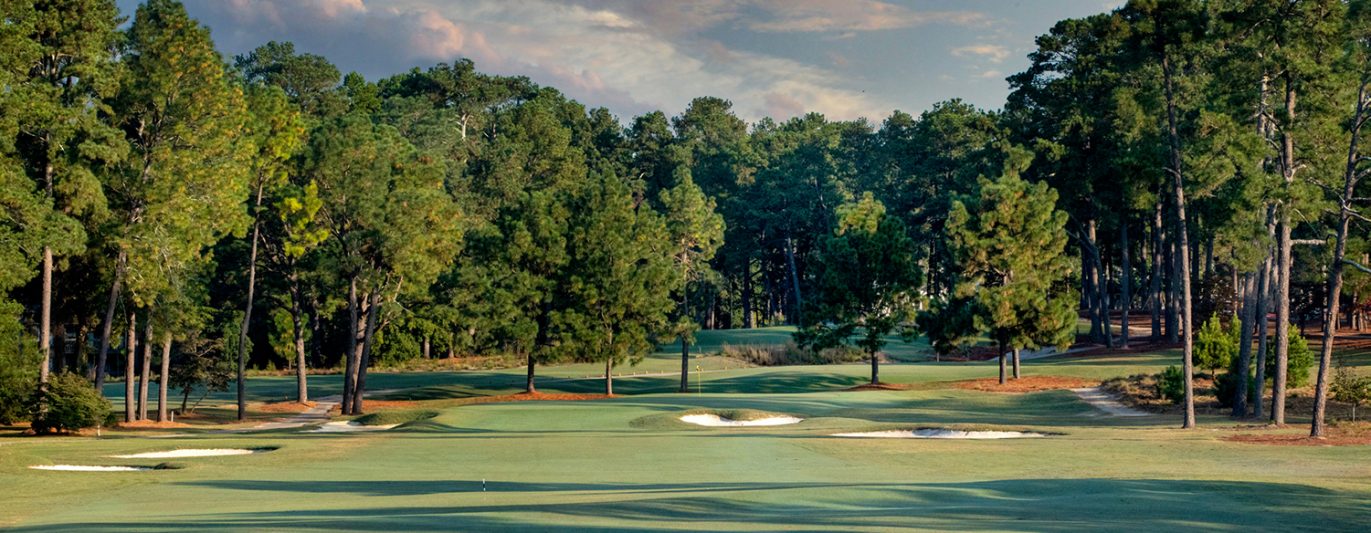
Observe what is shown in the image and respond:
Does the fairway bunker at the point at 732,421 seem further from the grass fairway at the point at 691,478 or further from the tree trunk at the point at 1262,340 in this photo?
the tree trunk at the point at 1262,340

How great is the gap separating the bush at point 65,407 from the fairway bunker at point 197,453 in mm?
6523

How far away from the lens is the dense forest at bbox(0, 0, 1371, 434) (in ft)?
114

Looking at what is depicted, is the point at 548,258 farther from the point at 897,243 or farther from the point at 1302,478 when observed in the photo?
the point at 1302,478

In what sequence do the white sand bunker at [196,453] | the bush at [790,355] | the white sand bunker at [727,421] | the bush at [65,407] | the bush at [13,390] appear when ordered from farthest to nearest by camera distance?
the bush at [790,355], the white sand bunker at [727,421], the bush at [13,390], the bush at [65,407], the white sand bunker at [196,453]

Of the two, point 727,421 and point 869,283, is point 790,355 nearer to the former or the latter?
point 869,283

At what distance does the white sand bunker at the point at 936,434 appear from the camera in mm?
33281

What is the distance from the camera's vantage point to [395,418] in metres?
42.4

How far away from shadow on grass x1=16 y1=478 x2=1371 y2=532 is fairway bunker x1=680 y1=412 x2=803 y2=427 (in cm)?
1896

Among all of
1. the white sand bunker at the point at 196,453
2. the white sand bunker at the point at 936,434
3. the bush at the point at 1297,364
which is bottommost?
the white sand bunker at the point at 196,453

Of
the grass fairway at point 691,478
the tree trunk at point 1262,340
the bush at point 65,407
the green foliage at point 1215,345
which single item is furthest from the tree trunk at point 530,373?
the tree trunk at point 1262,340

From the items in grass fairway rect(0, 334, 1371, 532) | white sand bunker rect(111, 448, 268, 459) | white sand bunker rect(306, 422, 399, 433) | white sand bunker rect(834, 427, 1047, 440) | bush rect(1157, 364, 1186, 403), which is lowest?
white sand bunker rect(306, 422, 399, 433)

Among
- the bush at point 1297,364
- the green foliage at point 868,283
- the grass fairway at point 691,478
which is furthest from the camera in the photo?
the green foliage at point 868,283

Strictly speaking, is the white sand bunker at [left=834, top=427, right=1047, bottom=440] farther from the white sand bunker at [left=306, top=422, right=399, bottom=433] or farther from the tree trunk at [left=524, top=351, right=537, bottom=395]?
the tree trunk at [left=524, top=351, right=537, bottom=395]

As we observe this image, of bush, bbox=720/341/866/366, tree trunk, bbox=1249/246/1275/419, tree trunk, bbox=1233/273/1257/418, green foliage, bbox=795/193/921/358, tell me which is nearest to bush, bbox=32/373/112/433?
green foliage, bbox=795/193/921/358
